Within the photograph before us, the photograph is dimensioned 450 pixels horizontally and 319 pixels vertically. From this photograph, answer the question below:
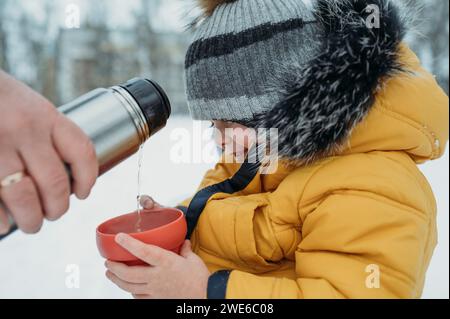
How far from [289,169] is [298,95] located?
0.51 feet

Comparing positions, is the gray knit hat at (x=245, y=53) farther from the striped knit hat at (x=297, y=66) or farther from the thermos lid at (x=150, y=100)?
the thermos lid at (x=150, y=100)

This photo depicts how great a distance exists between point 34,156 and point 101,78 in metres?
7.27

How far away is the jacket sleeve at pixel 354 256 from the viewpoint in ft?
2.04

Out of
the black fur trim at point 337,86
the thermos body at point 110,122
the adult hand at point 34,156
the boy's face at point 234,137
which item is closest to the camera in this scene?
the adult hand at point 34,156

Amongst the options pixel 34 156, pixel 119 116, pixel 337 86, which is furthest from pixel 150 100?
Answer: pixel 337 86

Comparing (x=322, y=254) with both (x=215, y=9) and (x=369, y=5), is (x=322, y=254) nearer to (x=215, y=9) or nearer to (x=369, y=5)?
(x=369, y=5)

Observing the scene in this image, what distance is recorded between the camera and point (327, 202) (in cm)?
67

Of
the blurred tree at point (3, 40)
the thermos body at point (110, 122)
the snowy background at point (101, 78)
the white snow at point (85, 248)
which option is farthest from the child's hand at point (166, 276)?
the blurred tree at point (3, 40)

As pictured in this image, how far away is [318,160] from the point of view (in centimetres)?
74

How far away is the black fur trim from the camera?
0.69 metres

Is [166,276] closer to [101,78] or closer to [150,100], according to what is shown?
[150,100]

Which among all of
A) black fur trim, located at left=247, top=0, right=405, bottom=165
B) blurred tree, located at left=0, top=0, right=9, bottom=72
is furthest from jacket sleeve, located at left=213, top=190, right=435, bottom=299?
blurred tree, located at left=0, top=0, right=9, bottom=72

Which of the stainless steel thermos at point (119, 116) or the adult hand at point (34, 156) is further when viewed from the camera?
the stainless steel thermos at point (119, 116)
